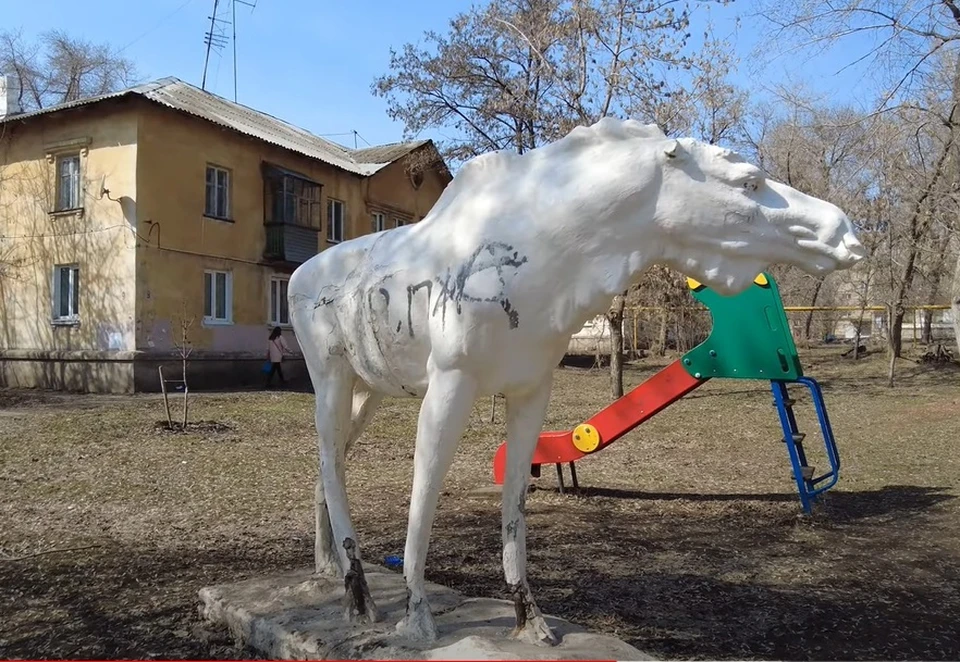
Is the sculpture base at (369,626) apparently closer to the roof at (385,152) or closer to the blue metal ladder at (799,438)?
the blue metal ladder at (799,438)

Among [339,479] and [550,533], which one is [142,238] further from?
[339,479]

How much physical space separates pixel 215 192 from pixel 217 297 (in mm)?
2339

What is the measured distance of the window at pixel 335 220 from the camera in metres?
21.3

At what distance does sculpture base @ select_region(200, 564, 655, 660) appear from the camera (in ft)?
9.39

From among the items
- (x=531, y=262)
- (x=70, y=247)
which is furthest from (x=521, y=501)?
(x=70, y=247)

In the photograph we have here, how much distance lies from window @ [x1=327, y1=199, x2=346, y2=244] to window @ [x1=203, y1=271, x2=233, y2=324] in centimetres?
396

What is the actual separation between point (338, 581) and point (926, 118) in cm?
1148

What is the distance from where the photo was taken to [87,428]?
10.8m

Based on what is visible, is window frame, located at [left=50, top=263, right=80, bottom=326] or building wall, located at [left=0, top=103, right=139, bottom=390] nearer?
building wall, located at [left=0, top=103, right=139, bottom=390]

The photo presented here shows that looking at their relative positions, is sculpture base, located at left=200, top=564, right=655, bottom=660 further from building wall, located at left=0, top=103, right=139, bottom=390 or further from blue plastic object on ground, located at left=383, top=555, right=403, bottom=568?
building wall, located at left=0, top=103, right=139, bottom=390

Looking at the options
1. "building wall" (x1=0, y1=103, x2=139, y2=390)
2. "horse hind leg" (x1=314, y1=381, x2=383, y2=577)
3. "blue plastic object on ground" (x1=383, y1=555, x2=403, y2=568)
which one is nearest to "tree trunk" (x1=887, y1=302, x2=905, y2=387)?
"building wall" (x1=0, y1=103, x2=139, y2=390)

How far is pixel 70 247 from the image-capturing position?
53.9ft

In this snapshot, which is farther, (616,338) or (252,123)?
(252,123)

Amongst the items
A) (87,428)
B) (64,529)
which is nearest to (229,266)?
(87,428)
